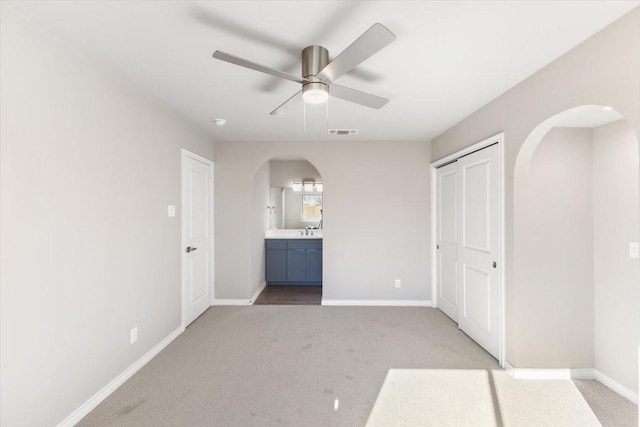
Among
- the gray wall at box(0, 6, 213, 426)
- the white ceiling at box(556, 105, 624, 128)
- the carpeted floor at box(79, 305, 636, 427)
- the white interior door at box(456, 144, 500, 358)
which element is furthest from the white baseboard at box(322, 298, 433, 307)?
the white ceiling at box(556, 105, 624, 128)

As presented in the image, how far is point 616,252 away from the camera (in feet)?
7.08

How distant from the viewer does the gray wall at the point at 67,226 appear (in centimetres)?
142

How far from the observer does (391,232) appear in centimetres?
404

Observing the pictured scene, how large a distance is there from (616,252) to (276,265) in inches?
169

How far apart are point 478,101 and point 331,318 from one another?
113 inches

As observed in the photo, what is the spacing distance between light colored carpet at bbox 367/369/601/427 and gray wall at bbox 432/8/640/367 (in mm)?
244

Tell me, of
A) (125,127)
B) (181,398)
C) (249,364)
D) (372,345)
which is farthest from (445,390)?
(125,127)

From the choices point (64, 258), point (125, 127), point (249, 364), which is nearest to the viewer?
point (64, 258)

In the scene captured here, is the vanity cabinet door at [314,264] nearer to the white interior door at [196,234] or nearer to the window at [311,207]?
the window at [311,207]

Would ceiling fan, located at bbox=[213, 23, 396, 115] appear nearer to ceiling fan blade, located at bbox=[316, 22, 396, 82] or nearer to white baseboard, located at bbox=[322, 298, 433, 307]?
ceiling fan blade, located at bbox=[316, 22, 396, 82]

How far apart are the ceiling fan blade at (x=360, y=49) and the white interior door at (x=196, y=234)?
225cm

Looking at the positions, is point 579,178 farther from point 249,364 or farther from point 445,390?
point 249,364

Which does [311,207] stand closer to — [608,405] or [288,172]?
[288,172]

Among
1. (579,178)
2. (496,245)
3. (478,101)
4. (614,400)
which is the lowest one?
(614,400)
